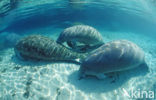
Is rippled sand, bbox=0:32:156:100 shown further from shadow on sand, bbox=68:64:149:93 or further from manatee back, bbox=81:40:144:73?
manatee back, bbox=81:40:144:73

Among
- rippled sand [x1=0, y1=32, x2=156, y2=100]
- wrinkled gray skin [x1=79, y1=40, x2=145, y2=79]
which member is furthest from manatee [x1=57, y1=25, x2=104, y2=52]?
wrinkled gray skin [x1=79, y1=40, x2=145, y2=79]

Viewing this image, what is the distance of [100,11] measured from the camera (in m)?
25.8

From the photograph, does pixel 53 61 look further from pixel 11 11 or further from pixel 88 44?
pixel 11 11

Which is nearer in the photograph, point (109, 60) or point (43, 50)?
point (109, 60)

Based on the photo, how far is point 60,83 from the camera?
19.1 ft

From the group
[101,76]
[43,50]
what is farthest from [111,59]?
[43,50]

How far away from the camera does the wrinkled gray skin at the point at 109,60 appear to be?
Result: 5.45 meters

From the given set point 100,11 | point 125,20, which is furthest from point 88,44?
point 125,20

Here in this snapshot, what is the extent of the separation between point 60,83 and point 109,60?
262cm

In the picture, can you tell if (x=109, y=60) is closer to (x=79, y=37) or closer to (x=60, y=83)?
(x=60, y=83)

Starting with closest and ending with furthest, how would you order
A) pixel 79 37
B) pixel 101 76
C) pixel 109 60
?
pixel 109 60 < pixel 101 76 < pixel 79 37

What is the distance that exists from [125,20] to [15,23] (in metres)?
28.8

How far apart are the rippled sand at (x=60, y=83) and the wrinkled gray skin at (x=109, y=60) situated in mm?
648

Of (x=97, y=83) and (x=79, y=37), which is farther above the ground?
(x=79, y=37)
